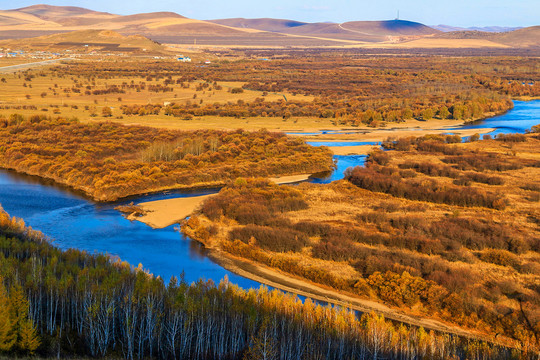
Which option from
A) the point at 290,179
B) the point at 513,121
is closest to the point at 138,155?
the point at 290,179

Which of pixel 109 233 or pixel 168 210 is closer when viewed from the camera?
pixel 109 233

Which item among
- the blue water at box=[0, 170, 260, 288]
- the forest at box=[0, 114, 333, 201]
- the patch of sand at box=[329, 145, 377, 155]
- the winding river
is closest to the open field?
the patch of sand at box=[329, 145, 377, 155]

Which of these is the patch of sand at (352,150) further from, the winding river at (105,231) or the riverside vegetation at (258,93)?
the riverside vegetation at (258,93)

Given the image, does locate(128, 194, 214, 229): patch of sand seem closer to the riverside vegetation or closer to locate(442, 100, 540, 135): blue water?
the riverside vegetation

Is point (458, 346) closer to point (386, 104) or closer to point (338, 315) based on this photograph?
point (338, 315)

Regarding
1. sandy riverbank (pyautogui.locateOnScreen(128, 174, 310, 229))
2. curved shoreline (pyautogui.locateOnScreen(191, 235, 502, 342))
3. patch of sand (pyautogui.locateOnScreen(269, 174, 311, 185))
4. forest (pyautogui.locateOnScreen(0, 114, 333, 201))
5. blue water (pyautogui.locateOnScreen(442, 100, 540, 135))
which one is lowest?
curved shoreline (pyautogui.locateOnScreen(191, 235, 502, 342))

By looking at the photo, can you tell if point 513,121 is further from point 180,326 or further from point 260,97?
point 180,326

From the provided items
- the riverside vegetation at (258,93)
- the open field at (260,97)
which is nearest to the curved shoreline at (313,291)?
the open field at (260,97)
